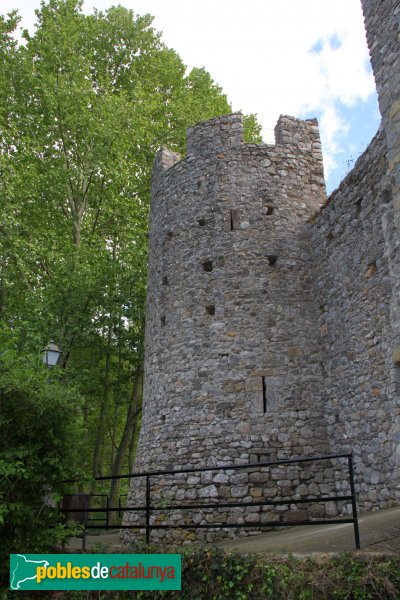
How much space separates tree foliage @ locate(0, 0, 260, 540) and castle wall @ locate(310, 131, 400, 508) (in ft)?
21.1

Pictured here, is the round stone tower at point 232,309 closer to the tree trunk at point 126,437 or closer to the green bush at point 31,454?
the green bush at point 31,454

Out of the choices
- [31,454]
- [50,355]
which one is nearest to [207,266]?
[50,355]

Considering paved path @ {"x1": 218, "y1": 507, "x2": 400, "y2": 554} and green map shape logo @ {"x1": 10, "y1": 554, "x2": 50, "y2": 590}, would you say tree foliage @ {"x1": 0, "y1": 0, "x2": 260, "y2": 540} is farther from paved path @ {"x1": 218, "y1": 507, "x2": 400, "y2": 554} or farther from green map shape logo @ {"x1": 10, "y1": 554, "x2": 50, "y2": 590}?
paved path @ {"x1": 218, "y1": 507, "x2": 400, "y2": 554}

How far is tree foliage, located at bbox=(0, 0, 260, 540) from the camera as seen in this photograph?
1359 cm

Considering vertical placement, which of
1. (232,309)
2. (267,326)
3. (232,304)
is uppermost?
(232,304)

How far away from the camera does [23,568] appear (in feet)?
18.4

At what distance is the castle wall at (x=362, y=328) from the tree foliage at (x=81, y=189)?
642 centimetres

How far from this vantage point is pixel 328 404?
9.00m

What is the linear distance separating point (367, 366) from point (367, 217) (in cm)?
243

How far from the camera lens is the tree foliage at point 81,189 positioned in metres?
13.6

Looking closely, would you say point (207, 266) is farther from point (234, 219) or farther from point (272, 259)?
point (272, 259)

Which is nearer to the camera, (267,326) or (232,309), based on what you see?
(267,326)

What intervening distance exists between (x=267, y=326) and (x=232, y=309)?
2.39 ft

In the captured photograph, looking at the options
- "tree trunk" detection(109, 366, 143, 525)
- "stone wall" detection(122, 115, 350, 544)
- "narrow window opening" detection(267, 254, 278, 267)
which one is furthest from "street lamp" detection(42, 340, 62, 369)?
"tree trunk" detection(109, 366, 143, 525)
